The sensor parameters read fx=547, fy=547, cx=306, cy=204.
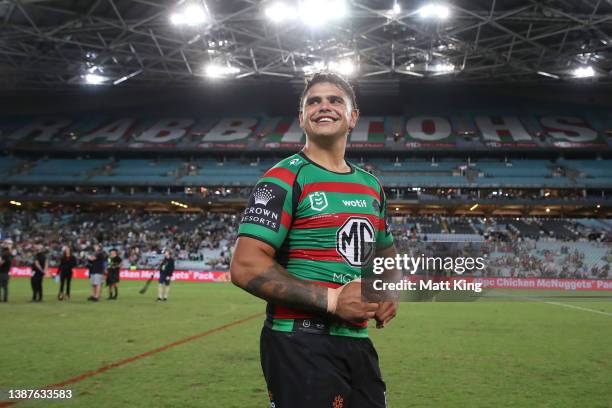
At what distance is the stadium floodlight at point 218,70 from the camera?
46094 millimetres

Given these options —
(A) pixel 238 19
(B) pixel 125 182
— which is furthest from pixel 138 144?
(A) pixel 238 19

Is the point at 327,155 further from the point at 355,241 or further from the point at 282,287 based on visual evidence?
the point at 282,287

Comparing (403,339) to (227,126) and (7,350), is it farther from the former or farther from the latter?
(227,126)

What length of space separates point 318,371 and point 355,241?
629 mm

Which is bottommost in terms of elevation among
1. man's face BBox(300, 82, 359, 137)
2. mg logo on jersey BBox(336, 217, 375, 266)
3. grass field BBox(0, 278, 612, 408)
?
grass field BBox(0, 278, 612, 408)

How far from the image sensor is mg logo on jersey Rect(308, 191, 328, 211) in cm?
255

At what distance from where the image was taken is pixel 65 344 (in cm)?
973

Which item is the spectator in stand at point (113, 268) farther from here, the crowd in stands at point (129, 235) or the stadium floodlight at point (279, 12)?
the stadium floodlight at point (279, 12)

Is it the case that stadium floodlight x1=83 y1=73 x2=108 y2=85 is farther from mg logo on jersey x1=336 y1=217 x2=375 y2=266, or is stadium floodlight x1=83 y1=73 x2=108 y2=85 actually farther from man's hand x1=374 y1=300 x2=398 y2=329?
man's hand x1=374 y1=300 x2=398 y2=329

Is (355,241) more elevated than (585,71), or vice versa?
(585,71)

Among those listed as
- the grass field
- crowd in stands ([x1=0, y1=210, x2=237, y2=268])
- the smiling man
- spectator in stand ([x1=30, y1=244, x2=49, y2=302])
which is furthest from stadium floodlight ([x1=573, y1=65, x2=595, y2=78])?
the smiling man

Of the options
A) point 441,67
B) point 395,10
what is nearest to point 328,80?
point 395,10

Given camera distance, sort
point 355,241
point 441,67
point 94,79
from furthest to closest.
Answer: point 94,79
point 441,67
point 355,241

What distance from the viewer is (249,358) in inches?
344
